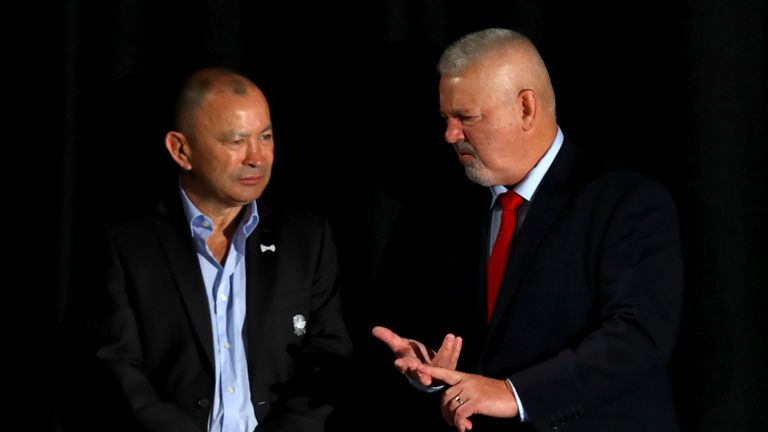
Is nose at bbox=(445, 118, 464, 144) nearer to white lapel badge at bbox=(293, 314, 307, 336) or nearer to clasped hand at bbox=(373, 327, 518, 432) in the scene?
clasped hand at bbox=(373, 327, 518, 432)

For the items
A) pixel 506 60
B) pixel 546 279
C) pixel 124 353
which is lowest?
pixel 124 353

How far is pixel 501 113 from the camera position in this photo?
265cm

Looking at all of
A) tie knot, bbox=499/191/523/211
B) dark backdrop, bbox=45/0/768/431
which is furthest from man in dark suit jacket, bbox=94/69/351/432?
tie knot, bbox=499/191/523/211

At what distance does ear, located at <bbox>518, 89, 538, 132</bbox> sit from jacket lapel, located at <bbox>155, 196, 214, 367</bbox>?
2.75 ft

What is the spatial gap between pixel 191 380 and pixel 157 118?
797 mm

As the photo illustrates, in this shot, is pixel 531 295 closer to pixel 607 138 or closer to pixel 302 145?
pixel 607 138

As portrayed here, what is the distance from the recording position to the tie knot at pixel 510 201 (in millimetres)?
2709

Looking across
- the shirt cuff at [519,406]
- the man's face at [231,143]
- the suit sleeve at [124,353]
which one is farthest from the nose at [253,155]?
the shirt cuff at [519,406]

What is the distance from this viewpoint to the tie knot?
2.71 m

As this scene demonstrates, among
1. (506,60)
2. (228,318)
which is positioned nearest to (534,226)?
(506,60)

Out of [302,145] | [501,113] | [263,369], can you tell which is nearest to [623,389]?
[501,113]

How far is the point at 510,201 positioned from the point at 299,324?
599 mm

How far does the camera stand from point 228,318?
2.82 meters

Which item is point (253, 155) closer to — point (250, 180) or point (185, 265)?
point (250, 180)
